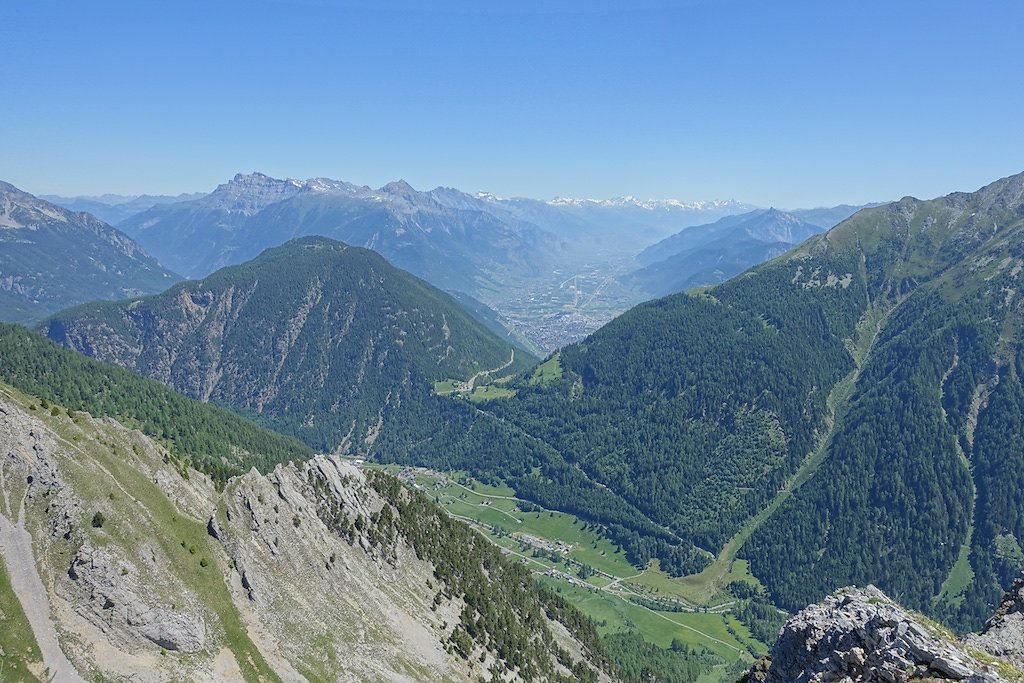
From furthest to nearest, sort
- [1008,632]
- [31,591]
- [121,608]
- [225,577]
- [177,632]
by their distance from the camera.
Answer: [225,577] < [177,632] < [121,608] < [31,591] < [1008,632]

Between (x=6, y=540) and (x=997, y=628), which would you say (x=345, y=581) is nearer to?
(x=6, y=540)

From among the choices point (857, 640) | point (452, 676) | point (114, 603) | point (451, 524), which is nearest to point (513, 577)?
point (451, 524)

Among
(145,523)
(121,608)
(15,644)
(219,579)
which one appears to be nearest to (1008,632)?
(219,579)

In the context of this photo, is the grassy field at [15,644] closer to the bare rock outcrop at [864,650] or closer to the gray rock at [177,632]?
the gray rock at [177,632]

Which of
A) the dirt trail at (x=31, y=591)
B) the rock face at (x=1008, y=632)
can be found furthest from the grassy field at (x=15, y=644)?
the rock face at (x=1008, y=632)

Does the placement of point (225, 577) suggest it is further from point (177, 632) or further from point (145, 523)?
point (145, 523)
